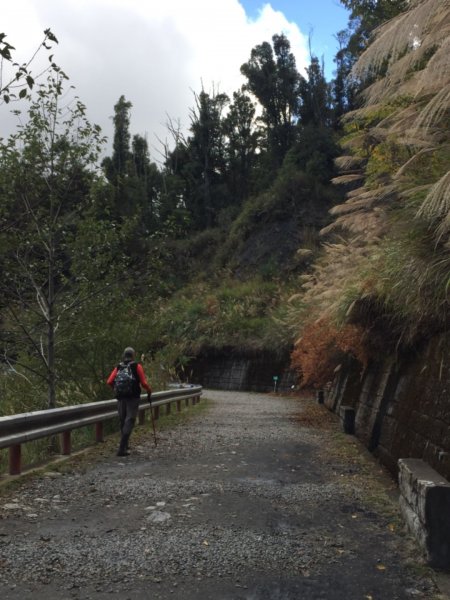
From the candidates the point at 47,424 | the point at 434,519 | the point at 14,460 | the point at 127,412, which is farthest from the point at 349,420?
the point at 434,519

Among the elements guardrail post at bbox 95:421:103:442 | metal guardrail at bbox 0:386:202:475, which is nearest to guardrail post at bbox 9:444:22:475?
metal guardrail at bbox 0:386:202:475

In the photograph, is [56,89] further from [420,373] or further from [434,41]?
[420,373]

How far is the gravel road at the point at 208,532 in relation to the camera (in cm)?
394

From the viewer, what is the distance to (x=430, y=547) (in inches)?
171

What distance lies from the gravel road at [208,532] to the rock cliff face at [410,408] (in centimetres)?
58

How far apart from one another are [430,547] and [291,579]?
112 centimetres

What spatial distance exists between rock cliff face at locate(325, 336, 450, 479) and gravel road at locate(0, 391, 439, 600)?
0.58 meters

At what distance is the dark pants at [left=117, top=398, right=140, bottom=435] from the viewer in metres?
9.28

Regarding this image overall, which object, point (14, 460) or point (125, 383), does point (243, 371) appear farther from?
point (14, 460)

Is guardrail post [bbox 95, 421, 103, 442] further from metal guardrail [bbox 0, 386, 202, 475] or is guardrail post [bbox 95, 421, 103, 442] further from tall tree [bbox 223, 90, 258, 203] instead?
tall tree [bbox 223, 90, 258, 203]

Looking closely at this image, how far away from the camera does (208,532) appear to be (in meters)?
5.08

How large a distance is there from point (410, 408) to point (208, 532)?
378cm

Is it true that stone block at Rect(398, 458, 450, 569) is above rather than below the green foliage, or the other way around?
below

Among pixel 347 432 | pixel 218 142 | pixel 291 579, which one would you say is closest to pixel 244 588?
pixel 291 579
